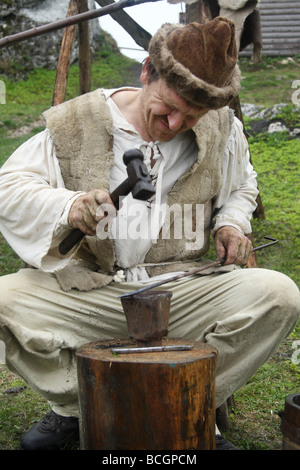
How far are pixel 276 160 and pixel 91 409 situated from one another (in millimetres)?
6781

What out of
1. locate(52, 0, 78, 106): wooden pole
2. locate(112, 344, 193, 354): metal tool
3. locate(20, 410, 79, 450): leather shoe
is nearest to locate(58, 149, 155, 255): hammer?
locate(112, 344, 193, 354): metal tool

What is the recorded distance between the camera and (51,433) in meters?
2.74

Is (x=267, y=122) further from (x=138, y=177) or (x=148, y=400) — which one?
(x=148, y=400)

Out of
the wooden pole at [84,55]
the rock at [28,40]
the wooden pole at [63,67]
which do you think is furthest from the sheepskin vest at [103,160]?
the rock at [28,40]

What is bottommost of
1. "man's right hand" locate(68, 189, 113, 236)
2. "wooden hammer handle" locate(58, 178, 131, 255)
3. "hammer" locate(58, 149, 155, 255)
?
"wooden hammer handle" locate(58, 178, 131, 255)

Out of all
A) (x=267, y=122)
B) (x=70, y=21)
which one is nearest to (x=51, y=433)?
(x=70, y=21)

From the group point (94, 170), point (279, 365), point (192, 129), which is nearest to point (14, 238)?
point (94, 170)

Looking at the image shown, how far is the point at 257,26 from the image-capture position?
440cm

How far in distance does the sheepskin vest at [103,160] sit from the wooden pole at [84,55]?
2.52m

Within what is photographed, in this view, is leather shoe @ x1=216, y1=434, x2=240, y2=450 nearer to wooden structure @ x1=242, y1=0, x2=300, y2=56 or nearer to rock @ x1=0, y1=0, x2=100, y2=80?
rock @ x1=0, y1=0, x2=100, y2=80

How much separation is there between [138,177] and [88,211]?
28cm

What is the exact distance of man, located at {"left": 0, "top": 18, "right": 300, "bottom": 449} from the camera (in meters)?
2.52

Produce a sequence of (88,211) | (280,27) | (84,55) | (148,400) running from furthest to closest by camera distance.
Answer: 1. (280,27)
2. (84,55)
3. (88,211)
4. (148,400)

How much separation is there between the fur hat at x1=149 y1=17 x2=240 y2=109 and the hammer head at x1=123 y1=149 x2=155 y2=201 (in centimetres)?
48
